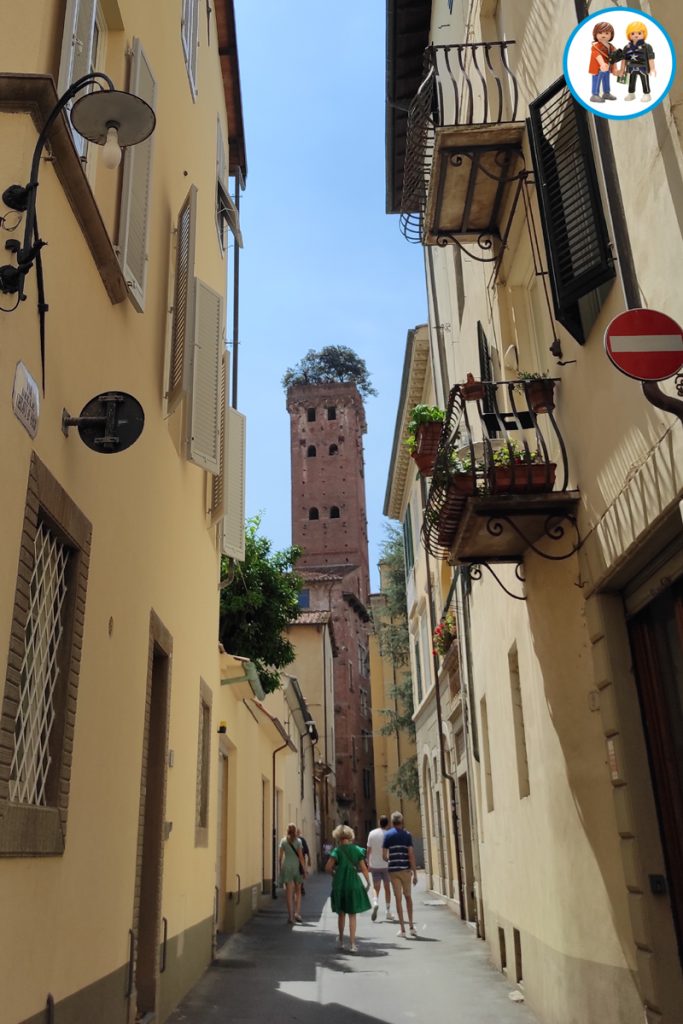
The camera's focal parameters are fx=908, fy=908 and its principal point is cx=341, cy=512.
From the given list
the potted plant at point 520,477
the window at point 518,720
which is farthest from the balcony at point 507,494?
the window at point 518,720

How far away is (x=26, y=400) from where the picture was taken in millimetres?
3900

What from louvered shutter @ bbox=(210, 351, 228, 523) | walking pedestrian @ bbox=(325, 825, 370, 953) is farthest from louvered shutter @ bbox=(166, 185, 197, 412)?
walking pedestrian @ bbox=(325, 825, 370, 953)

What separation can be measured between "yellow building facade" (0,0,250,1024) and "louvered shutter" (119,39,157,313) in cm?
2

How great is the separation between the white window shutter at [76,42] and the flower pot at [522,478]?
12.0ft

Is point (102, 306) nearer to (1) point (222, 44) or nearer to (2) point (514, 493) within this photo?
(2) point (514, 493)

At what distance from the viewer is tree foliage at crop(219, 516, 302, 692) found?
62.7 feet

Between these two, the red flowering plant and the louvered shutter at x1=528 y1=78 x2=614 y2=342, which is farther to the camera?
the red flowering plant

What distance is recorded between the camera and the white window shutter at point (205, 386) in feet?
27.2

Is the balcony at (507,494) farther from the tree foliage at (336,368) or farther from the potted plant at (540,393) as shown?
the tree foliage at (336,368)

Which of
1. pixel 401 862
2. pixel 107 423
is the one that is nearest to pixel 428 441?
pixel 107 423

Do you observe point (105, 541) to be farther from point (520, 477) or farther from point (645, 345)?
point (645, 345)

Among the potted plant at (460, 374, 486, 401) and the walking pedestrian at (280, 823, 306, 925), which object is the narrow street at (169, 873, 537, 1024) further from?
the potted plant at (460, 374, 486, 401)

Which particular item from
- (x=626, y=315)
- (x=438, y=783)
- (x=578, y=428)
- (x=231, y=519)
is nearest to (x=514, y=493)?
(x=578, y=428)

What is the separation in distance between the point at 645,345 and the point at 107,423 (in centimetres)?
264
